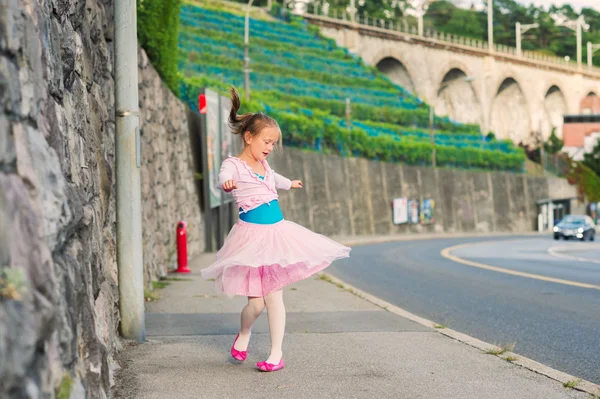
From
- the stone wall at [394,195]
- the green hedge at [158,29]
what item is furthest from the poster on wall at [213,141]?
the stone wall at [394,195]

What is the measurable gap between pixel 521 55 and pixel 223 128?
89.2m

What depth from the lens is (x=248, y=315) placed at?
6.70 m

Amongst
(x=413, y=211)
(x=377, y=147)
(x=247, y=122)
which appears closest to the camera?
(x=247, y=122)

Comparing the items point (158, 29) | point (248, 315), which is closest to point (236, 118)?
point (248, 315)

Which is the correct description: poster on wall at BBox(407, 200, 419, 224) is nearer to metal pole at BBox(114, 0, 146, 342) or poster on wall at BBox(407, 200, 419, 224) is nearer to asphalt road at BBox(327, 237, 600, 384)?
asphalt road at BBox(327, 237, 600, 384)

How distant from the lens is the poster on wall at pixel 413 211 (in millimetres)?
59850

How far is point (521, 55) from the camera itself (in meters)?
108

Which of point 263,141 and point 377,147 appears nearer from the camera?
point 263,141

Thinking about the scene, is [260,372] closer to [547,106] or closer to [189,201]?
[189,201]

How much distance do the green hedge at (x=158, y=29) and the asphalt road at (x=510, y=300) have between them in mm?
5307

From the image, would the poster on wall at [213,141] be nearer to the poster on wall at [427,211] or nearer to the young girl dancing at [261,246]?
the young girl dancing at [261,246]

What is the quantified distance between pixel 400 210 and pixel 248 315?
52.7 m

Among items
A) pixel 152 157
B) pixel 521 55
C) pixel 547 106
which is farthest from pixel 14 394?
pixel 547 106

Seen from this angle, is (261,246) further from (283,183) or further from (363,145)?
(363,145)
